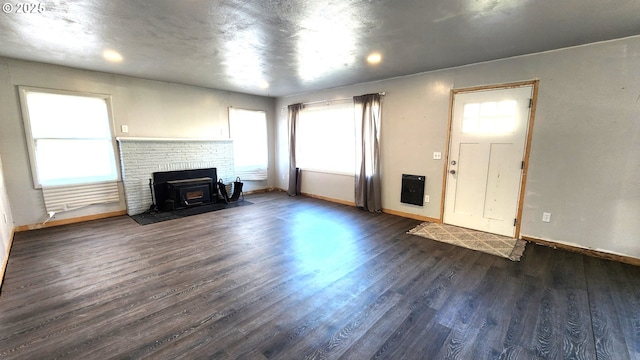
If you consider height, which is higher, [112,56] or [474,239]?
[112,56]

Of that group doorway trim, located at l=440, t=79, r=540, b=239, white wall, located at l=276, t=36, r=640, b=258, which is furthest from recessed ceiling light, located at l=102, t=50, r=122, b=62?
doorway trim, located at l=440, t=79, r=540, b=239

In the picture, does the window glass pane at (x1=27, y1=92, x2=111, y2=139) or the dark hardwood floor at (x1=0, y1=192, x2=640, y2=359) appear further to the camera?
the window glass pane at (x1=27, y1=92, x2=111, y2=139)

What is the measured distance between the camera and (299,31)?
260cm

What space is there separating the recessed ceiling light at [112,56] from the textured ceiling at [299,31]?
0.26 feet

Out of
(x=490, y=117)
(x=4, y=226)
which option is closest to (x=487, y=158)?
(x=490, y=117)

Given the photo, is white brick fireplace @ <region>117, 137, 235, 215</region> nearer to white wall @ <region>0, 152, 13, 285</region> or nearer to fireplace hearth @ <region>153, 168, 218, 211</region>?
fireplace hearth @ <region>153, 168, 218, 211</region>

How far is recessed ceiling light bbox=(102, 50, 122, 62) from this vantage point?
128 inches

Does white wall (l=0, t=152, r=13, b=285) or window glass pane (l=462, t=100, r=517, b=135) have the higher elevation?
window glass pane (l=462, t=100, r=517, b=135)

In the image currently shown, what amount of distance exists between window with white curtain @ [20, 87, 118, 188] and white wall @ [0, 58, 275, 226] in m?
Answer: 0.10

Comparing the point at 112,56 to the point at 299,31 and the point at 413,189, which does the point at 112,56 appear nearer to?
the point at 299,31

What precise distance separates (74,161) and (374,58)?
4920 mm

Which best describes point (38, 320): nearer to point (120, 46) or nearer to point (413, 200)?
point (120, 46)

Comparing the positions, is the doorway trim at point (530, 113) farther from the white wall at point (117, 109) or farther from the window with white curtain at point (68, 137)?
the window with white curtain at point (68, 137)
